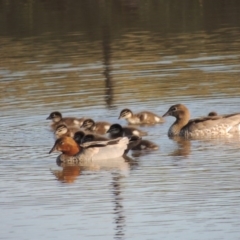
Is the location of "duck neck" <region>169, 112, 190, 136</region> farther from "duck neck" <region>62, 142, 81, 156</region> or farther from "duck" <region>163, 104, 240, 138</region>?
"duck neck" <region>62, 142, 81, 156</region>

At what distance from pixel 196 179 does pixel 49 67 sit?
340 inches

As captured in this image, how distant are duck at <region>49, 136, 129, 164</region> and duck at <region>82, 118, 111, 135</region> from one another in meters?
1.41

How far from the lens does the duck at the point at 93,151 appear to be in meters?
13.3

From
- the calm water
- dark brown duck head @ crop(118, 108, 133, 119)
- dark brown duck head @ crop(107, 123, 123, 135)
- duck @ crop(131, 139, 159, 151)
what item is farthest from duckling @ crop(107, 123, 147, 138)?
duck @ crop(131, 139, 159, 151)

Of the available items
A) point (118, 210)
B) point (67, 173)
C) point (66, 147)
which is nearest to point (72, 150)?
point (66, 147)

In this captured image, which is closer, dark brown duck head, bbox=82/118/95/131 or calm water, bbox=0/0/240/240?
calm water, bbox=0/0/240/240

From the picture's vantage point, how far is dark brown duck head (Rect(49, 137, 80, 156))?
44.0 ft

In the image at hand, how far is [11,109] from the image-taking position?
643 inches

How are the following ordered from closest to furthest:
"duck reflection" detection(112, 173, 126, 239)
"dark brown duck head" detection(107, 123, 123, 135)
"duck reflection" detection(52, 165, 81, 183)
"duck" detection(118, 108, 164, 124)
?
"duck reflection" detection(112, 173, 126, 239)
"duck reflection" detection(52, 165, 81, 183)
"dark brown duck head" detection(107, 123, 123, 135)
"duck" detection(118, 108, 164, 124)

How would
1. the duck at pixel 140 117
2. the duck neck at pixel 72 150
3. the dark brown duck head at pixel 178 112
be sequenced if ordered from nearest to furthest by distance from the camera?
the duck neck at pixel 72 150
the dark brown duck head at pixel 178 112
the duck at pixel 140 117

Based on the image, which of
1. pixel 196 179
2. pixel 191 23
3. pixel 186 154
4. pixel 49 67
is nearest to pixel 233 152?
pixel 186 154

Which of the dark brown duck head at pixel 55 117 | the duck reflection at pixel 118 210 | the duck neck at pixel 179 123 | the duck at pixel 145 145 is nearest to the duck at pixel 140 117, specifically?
the duck neck at pixel 179 123

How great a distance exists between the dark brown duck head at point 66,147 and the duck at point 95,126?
4.12ft

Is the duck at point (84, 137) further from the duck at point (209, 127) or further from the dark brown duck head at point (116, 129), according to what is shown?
the duck at point (209, 127)
